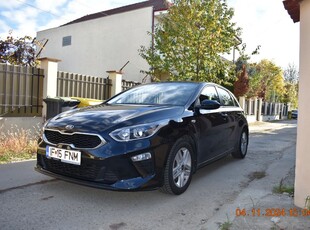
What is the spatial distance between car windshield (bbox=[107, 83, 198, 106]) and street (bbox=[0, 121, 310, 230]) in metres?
1.30

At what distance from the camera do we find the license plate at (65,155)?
3428mm

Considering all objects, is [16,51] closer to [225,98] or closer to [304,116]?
[225,98]

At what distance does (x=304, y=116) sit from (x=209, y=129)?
1.55m

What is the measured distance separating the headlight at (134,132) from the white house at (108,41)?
1453cm

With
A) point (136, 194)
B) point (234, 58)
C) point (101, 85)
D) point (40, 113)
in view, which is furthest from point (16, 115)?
point (234, 58)

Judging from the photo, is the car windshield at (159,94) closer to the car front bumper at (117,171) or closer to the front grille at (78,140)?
the car front bumper at (117,171)

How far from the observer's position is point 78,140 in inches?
138

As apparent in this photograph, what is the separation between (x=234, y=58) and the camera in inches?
954

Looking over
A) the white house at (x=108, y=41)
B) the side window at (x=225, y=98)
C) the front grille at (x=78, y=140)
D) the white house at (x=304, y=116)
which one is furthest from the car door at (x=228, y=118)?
the white house at (x=108, y=41)

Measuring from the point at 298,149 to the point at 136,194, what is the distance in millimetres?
2043

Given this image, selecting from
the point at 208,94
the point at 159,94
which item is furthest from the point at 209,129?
the point at 159,94

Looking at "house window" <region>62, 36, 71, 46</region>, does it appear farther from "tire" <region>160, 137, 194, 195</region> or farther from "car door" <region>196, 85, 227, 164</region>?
"tire" <region>160, 137, 194, 195</region>

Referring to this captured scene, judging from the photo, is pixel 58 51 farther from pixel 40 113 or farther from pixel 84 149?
pixel 84 149

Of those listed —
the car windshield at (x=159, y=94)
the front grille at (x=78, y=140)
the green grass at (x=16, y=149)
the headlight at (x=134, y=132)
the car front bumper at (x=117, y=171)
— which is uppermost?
the car windshield at (x=159, y=94)
